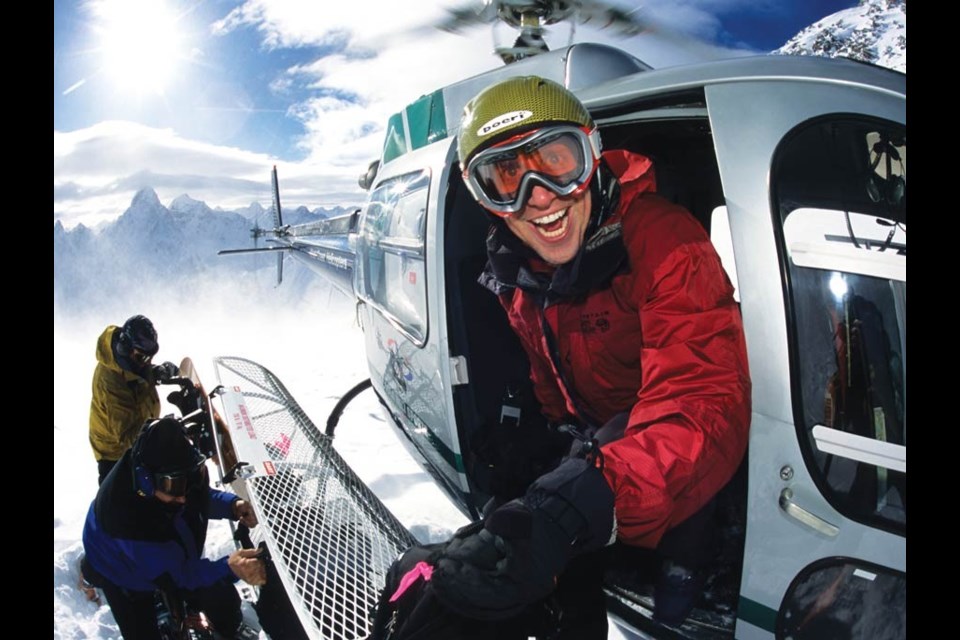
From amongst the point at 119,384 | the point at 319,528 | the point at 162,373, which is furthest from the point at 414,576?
the point at 162,373

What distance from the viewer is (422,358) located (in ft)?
8.86

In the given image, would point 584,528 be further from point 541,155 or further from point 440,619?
point 541,155

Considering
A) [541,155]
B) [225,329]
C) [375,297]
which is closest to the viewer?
[541,155]

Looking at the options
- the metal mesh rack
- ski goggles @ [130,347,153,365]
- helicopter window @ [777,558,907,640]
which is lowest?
the metal mesh rack

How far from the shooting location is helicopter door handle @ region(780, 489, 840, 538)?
136 cm

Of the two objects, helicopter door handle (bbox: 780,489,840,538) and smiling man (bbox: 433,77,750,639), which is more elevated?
smiling man (bbox: 433,77,750,639)

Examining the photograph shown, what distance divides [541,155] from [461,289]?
1093 mm

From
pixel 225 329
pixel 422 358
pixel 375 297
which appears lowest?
pixel 225 329

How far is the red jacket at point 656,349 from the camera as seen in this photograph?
129 centimetres

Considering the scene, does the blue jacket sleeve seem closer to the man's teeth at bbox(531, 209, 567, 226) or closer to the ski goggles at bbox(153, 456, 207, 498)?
the ski goggles at bbox(153, 456, 207, 498)

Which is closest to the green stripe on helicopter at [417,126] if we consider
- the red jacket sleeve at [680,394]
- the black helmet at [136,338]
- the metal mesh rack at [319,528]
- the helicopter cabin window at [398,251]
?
the helicopter cabin window at [398,251]

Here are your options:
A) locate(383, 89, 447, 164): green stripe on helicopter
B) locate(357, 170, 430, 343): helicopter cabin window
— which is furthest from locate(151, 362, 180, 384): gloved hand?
locate(383, 89, 447, 164): green stripe on helicopter

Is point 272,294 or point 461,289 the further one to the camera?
point 272,294

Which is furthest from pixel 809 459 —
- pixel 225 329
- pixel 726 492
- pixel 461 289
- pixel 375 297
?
pixel 225 329
